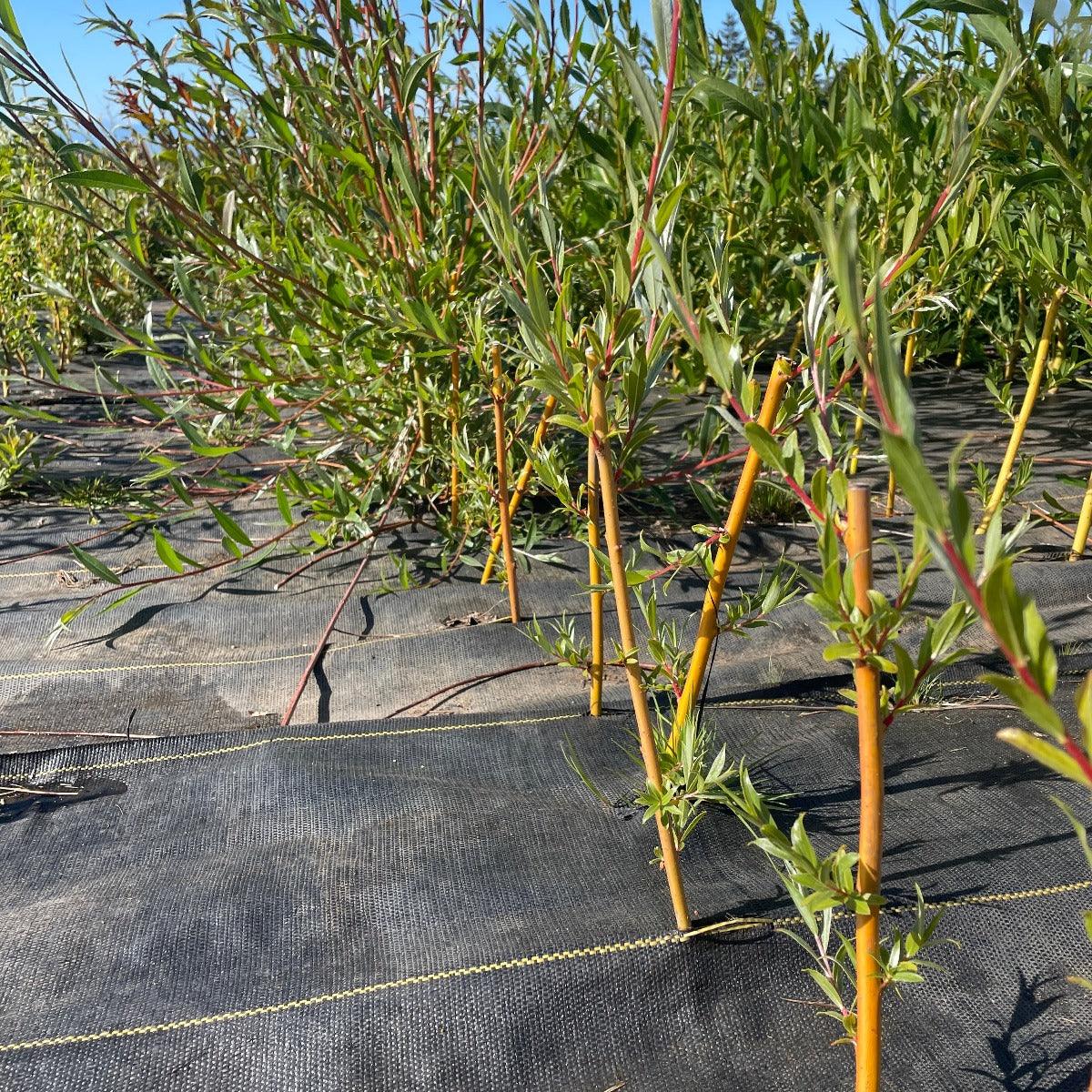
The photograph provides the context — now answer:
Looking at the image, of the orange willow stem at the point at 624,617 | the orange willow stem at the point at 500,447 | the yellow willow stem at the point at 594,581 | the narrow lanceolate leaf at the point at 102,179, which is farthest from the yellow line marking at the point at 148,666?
the orange willow stem at the point at 624,617

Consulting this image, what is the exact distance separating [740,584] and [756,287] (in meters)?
1.00

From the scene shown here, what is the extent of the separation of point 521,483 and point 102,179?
0.91 metres

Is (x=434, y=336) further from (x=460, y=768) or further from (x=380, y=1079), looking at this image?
(x=380, y=1079)

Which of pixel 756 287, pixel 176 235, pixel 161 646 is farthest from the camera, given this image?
pixel 756 287

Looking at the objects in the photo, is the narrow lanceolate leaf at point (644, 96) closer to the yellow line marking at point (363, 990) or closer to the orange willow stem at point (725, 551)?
the orange willow stem at point (725, 551)

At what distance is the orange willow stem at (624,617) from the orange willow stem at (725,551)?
37 millimetres

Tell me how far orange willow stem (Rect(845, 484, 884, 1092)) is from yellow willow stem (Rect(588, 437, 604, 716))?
40 cm

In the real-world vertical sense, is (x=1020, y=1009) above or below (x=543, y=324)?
below

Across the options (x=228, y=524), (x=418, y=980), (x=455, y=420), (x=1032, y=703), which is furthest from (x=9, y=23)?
(x=1032, y=703)

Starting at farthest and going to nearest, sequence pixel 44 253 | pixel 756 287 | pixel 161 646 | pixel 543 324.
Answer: pixel 44 253 → pixel 756 287 → pixel 161 646 → pixel 543 324

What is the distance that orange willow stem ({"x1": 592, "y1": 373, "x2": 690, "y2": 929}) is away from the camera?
1.02 meters

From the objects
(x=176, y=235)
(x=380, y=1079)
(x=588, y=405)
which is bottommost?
(x=380, y=1079)

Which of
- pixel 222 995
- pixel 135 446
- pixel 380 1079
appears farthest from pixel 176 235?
pixel 135 446

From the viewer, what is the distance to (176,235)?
78.0 inches
